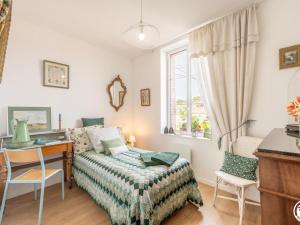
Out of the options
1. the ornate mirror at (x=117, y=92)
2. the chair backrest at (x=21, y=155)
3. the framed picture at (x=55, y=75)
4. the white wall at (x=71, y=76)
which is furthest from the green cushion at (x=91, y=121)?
the chair backrest at (x=21, y=155)

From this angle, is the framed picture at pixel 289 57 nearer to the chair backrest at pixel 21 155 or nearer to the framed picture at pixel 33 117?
the chair backrest at pixel 21 155

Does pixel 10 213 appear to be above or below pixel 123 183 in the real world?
below

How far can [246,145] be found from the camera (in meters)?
2.14

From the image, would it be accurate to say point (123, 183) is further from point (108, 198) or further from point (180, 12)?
point (180, 12)

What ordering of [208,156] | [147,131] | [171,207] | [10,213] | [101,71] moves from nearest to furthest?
[171,207], [10,213], [208,156], [101,71], [147,131]

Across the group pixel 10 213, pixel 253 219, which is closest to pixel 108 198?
pixel 10 213

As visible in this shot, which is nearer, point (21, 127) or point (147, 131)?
point (21, 127)

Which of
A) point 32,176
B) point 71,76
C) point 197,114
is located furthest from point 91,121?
point 197,114

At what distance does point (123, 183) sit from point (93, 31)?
2501 millimetres

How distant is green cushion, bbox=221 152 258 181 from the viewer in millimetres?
1916

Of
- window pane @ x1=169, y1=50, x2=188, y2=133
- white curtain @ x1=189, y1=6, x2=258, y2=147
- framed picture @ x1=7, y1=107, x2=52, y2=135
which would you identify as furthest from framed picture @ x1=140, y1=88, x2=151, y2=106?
framed picture @ x1=7, y1=107, x2=52, y2=135

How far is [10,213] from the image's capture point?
2.02 m

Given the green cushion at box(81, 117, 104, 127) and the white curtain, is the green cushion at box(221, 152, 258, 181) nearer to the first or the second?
the white curtain

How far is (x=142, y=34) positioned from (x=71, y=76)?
177 cm
